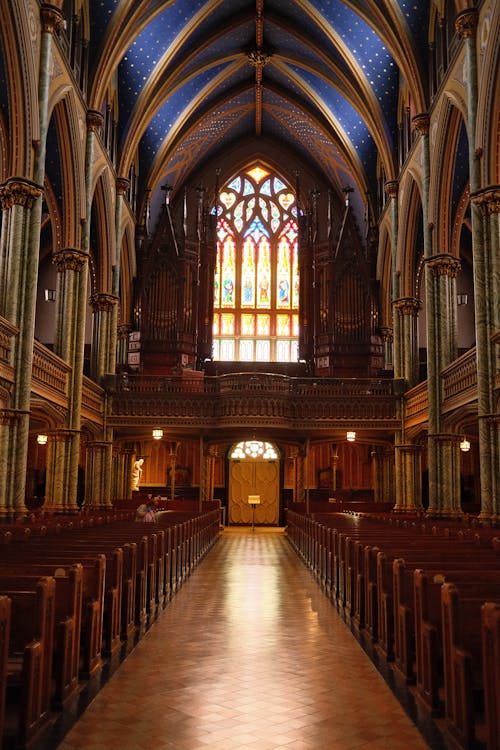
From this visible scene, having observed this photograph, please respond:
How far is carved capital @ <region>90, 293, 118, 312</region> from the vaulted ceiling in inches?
188

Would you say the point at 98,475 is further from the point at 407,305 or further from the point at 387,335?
the point at 387,335

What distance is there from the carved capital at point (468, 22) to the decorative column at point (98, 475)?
54.8 feet

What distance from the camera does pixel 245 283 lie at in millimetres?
35875

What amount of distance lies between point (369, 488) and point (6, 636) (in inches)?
1145

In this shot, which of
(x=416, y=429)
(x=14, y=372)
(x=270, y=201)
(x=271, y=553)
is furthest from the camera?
(x=270, y=201)

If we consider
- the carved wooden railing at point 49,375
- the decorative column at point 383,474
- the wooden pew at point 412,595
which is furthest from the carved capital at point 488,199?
the decorative column at point 383,474

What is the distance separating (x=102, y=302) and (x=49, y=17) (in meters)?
10.9

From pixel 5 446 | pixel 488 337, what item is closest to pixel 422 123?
pixel 488 337

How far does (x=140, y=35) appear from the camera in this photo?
83.2 ft

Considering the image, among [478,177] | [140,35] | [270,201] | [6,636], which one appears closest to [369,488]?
[270,201]

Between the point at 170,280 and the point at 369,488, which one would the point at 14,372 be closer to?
the point at 170,280

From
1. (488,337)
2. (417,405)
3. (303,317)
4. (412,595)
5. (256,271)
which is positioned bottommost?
(412,595)

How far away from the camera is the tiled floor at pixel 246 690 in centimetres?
478

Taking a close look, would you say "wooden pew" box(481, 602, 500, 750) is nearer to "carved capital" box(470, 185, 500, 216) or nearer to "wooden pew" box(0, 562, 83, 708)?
"wooden pew" box(0, 562, 83, 708)
